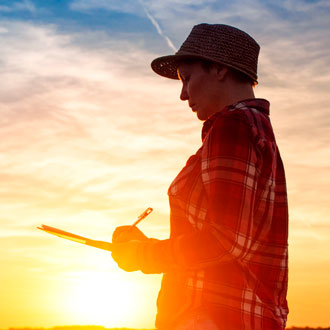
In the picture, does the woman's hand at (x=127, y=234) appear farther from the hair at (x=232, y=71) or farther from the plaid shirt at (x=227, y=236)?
the hair at (x=232, y=71)

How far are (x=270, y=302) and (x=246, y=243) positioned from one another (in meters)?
0.49

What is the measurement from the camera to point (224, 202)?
11.0 ft

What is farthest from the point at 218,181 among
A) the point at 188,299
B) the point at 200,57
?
the point at 200,57

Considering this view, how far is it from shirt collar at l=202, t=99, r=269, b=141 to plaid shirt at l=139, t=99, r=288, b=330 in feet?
0.04

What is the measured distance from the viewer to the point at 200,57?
4.02 metres

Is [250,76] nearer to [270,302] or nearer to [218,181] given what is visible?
[218,181]

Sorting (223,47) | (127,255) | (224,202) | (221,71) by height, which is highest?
(223,47)

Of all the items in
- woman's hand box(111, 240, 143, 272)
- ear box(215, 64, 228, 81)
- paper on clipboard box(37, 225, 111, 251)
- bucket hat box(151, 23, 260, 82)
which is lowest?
woman's hand box(111, 240, 143, 272)

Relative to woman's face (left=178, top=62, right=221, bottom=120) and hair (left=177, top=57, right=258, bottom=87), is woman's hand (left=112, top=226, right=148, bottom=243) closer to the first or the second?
woman's face (left=178, top=62, right=221, bottom=120)

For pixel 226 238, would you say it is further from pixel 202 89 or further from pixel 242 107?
pixel 202 89

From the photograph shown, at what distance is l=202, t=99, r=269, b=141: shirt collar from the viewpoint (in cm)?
373

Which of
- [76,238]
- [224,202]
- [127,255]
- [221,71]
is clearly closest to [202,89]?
[221,71]

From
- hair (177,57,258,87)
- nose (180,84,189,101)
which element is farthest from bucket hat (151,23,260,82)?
nose (180,84,189,101)

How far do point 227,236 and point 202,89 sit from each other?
3.55 feet
